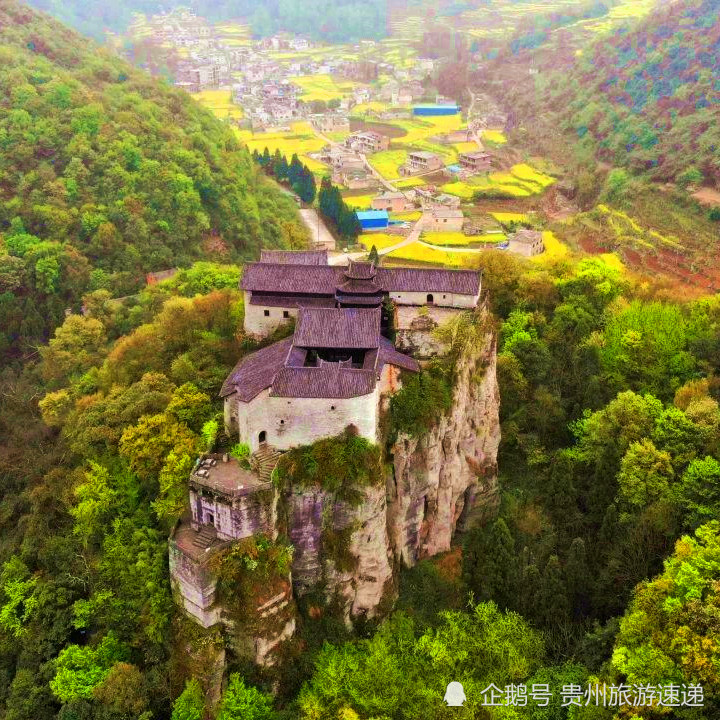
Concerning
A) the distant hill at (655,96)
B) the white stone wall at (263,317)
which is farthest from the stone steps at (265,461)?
the distant hill at (655,96)

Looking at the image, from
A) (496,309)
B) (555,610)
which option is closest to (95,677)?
(555,610)

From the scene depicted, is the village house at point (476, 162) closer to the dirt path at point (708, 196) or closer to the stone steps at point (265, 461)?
the dirt path at point (708, 196)

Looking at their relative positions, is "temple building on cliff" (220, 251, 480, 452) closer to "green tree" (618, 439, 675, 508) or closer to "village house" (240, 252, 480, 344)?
"village house" (240, 252, 480, 344)

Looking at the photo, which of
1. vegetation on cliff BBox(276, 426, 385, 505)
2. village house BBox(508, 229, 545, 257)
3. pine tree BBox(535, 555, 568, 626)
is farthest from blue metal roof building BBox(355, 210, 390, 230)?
pine tree BBox(535, 555, 568, 626)

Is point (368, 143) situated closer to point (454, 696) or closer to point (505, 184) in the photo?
point (505, 184)

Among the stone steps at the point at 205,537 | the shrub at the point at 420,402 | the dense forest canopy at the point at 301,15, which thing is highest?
the dense forest canopy at the point at 301,15

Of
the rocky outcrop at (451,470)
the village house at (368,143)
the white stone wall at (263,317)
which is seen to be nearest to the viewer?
the rocky outcrop at (451,470)

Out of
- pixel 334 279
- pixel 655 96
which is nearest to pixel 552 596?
pixel 334 279

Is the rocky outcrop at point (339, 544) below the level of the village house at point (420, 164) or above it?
below
